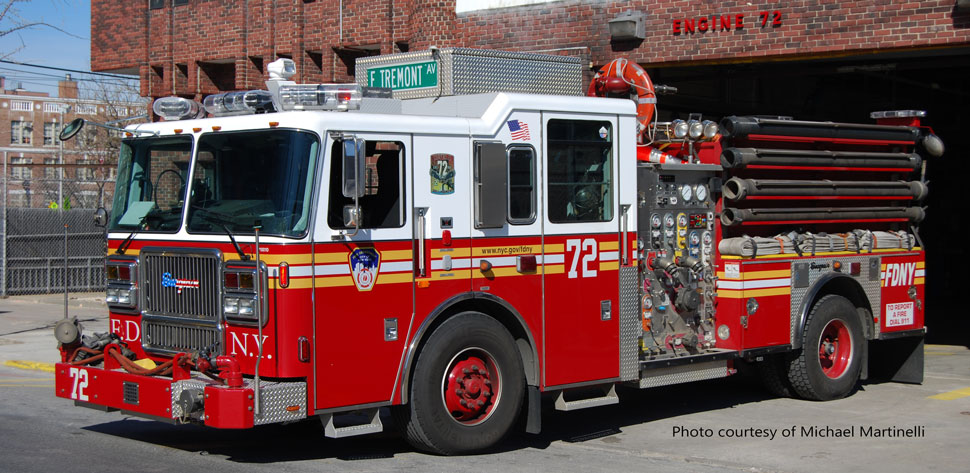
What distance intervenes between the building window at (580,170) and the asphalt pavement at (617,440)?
193 cm

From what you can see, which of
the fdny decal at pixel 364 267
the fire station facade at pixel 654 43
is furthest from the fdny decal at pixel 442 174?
the fire station facade at pixel 654 43

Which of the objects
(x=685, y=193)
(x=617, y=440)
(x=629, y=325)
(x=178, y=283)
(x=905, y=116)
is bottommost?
(x=617, y=440)

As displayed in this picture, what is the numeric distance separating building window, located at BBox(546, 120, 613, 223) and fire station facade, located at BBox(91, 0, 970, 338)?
5.89 metres

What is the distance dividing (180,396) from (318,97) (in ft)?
7.40

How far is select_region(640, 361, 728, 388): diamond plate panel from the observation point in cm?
925

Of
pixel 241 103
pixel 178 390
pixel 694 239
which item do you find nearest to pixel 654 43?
pixel 694 239

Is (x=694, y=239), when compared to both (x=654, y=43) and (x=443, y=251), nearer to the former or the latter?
(x=443, y=251)

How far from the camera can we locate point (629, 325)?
29.7 feet

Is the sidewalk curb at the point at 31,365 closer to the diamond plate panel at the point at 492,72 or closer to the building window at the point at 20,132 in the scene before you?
the diamond plate panel at the point at 492,72

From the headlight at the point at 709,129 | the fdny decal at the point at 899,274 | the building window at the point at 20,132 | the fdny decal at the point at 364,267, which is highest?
the building window at the point at 20,132

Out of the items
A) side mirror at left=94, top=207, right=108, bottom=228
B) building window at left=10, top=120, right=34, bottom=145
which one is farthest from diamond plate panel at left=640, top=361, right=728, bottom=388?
building window at left=10, top=120, right=34, bottom=145

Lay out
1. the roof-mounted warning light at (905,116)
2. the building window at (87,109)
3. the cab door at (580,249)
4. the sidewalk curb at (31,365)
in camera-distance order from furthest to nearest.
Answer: the building window at (87,109)
the sidewalk curb at (31,365)
the roof-mounted warning light at (905,116)
the cab door at (580,249)

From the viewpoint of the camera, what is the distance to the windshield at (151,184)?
315 inches

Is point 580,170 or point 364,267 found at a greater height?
point 580,170
